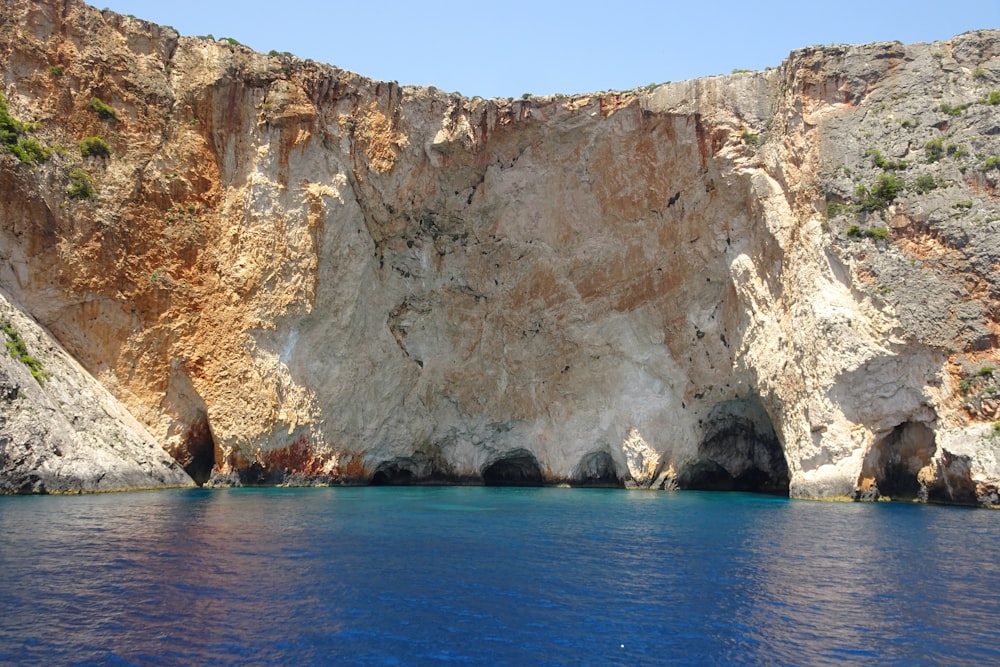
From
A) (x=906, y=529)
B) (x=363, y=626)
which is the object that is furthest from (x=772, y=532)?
Result: (x=363, y=626)

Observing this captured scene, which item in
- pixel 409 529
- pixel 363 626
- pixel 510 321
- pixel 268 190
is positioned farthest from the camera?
pixel 510 321

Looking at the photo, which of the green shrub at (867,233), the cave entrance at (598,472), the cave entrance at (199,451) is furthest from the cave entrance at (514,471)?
the green shrub at (867,233)

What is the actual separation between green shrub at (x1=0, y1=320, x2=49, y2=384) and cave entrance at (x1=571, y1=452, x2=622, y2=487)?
2861 centimetres

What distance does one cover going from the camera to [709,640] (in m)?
12.9

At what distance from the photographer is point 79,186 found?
38625 millimetres

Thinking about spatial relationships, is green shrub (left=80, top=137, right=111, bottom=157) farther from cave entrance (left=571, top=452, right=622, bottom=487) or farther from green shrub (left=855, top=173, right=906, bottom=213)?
green shrub (left=855, top=173, right=906, bottom=213)

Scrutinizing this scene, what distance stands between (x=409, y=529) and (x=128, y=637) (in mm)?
12610

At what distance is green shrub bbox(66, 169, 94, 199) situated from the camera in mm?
38500

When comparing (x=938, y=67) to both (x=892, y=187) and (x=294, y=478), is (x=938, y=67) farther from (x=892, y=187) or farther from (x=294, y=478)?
(x=294, y=478)

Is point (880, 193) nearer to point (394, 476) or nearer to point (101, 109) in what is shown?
point (394, 476)

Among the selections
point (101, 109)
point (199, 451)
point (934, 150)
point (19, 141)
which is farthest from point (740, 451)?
point (19, 141)

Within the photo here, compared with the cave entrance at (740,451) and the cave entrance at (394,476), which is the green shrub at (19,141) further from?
the cave entrance at (740,451)

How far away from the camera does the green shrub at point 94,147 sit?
3950cm

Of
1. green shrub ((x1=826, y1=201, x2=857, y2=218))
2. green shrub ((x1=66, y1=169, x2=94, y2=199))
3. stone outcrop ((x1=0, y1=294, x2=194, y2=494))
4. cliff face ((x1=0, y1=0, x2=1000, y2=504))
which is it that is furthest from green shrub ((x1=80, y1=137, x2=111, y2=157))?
green shrub ((x1=826, y1=201, x2=857, y2=218))
